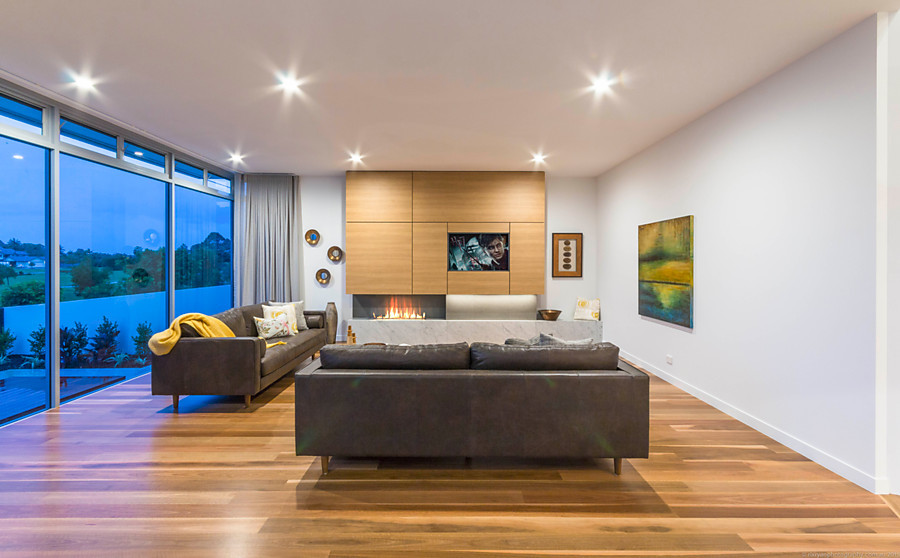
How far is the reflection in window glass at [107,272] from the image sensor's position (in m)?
4.11

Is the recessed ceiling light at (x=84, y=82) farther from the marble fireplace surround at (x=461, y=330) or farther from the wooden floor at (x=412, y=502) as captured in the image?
the marble fireplace surround at (x=461, y=330)

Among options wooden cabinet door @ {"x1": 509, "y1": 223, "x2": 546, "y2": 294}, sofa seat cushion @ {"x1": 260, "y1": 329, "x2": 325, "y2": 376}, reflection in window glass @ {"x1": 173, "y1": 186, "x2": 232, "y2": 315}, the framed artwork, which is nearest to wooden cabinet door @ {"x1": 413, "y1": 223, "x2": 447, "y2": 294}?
wooden cabinet door @ {"x1": 509, "y1": 223, "x2": 546, "y2": 294}

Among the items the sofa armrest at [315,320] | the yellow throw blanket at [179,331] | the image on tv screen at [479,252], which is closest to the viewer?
the yellow throw blanket at [179,331]

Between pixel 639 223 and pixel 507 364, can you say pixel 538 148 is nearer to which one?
pixel 639 223

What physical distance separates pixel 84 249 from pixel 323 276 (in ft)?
10.0

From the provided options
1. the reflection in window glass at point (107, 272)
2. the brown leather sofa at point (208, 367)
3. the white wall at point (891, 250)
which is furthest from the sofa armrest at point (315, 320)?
the white wall at point (891, 250)

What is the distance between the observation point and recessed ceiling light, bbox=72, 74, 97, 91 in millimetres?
3287

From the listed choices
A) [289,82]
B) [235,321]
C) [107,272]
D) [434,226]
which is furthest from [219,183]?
[289,82]

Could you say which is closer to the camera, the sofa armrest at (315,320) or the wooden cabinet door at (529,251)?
the sofa armrest at (315,320)

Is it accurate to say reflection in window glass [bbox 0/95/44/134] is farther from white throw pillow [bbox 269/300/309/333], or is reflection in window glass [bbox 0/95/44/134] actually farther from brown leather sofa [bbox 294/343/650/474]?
brown leather sofa [bbox 294/343/650/474]

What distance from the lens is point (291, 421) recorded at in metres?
3.59

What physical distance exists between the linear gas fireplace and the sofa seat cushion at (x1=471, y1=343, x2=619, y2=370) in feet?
13.5

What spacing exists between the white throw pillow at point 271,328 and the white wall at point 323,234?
1661 millimetres

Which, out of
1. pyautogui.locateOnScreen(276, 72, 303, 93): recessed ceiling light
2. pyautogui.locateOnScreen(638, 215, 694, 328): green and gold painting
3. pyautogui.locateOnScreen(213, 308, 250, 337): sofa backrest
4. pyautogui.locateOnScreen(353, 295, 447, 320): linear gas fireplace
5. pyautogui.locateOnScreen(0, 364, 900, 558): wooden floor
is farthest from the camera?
pyautogui.locateOnScreen(353, 295, 447, 320): linear gas fireplace
